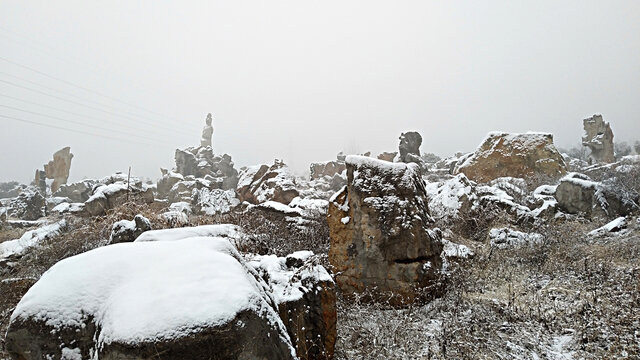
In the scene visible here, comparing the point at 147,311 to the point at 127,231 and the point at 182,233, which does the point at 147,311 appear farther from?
the point at 127,231

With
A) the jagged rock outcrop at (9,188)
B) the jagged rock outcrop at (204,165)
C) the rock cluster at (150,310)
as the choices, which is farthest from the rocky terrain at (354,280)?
the jagged rock outcrop at (9,188)

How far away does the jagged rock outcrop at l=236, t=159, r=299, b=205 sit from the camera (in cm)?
1733

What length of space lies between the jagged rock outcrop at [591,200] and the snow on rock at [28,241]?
1683cm

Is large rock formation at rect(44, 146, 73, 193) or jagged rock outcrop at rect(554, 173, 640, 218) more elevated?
jagged rock outcrop at rect(554, 173, 640, 218)

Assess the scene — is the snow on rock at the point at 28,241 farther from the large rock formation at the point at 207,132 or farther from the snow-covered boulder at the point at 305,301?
the large rock formation at the point at 207,132

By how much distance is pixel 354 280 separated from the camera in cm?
579

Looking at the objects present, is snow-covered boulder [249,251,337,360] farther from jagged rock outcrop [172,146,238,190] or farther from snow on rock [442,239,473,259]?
jagged rock outcrop [172,146,238,190]

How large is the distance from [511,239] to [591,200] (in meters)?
4.46

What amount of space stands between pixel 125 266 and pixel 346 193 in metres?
4.42

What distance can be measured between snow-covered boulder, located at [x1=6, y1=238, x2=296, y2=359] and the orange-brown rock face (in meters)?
18.9

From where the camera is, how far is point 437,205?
40.5 feet

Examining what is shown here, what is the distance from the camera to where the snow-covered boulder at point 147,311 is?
194 centimetres

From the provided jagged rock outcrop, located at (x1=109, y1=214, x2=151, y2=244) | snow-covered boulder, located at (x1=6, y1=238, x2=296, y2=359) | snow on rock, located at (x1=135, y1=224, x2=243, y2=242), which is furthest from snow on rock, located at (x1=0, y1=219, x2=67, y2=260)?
snow-covered boulder, located at (x1=6, y1=238, x2=296, y2=359)

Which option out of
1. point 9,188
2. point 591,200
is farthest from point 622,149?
point 9,188
